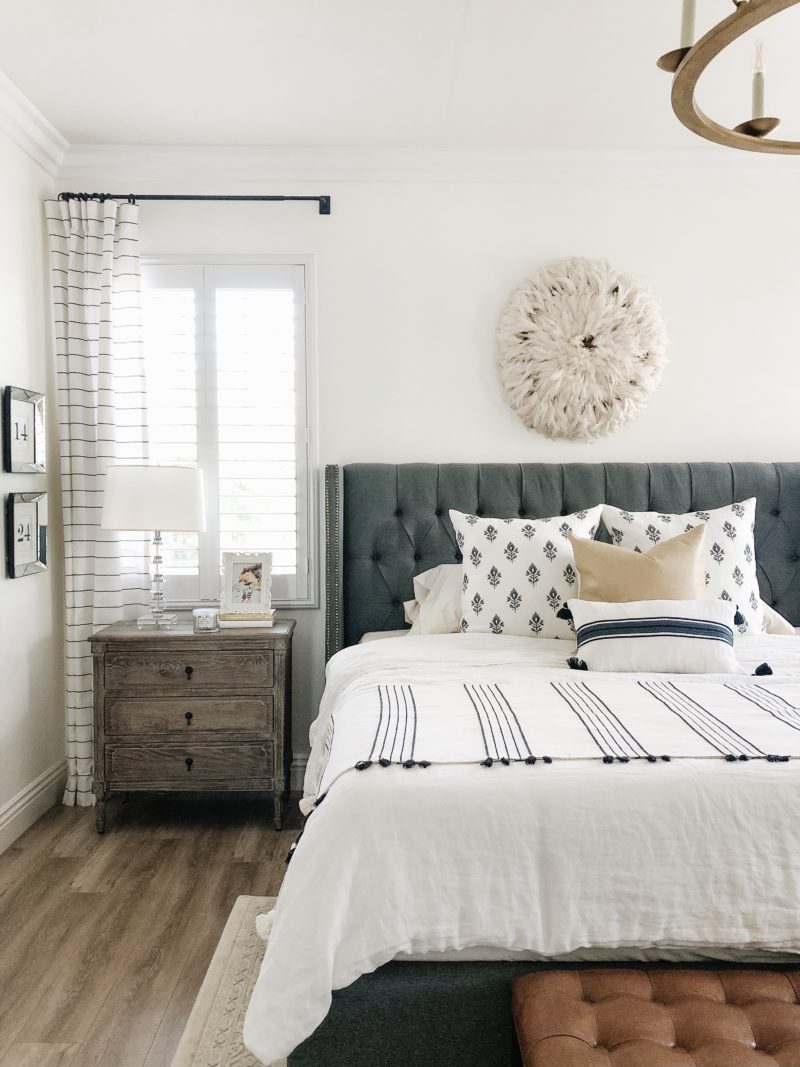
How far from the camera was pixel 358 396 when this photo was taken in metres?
3.43

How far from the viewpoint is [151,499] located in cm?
297

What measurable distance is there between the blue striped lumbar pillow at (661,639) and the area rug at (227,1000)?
4.11 ft

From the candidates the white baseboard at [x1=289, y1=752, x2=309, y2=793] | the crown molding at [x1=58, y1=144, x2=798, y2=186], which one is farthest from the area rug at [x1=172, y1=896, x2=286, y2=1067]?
the crown molding at [x1=58, y1=144, x2=798, y2=186]

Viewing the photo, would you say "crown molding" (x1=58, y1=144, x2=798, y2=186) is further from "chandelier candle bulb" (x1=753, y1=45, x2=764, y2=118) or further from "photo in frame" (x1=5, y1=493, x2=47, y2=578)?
"chandelier candle bulb" (x1=753, y1=45, x2=764, y2=118)

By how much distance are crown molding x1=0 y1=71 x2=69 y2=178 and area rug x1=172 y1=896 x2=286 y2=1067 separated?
2.88 metres

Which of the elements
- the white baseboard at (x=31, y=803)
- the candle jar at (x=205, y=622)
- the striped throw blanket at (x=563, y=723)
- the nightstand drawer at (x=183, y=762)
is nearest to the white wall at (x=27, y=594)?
the white baseboard at (x=31, y=803)

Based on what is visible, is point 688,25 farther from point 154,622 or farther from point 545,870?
point 154,622

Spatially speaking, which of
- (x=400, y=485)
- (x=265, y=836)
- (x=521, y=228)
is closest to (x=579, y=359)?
(x=521, y=228)

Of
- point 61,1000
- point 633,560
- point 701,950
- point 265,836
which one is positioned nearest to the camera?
point 701,950

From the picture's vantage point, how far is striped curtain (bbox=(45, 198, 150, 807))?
3240 mm

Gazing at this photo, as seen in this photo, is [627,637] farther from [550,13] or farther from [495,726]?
[550,13]

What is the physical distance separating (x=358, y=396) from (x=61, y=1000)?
7.85 ft

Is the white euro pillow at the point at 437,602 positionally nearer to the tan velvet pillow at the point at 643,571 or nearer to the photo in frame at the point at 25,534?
the tan velvet pillow at the point at 643,571

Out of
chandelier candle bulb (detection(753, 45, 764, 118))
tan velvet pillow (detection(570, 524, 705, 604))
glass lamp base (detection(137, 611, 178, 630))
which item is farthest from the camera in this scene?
glass lamp base (detection(137, 611, 178, 630))
